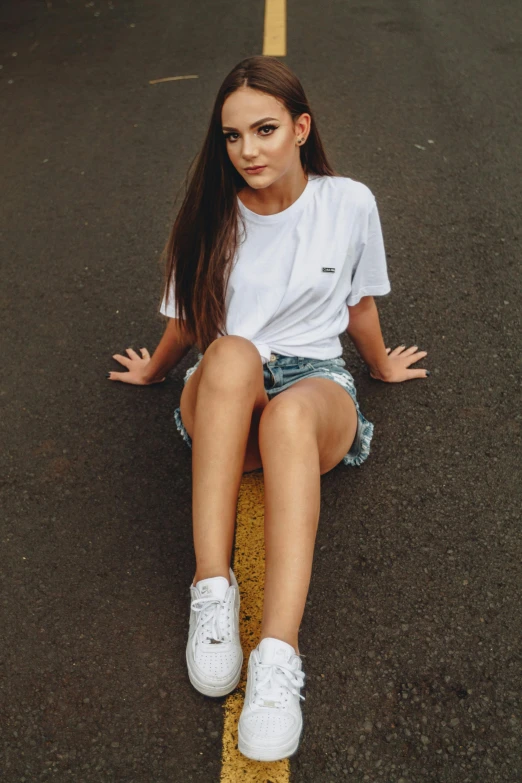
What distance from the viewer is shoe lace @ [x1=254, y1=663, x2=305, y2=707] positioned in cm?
202

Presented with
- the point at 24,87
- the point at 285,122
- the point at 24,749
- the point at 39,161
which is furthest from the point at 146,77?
the point at 24,749

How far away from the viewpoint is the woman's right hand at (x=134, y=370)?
11.1 feet

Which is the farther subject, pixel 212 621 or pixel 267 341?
pixel 267 341

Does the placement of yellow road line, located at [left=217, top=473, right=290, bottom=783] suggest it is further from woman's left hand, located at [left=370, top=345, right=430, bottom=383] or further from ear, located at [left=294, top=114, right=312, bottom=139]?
ear, located at [left=294, top=114, right=312, bottom=139]

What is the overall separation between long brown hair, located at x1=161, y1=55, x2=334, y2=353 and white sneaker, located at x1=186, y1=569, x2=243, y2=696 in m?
0.90

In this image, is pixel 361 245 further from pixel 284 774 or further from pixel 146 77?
pixel 146 77

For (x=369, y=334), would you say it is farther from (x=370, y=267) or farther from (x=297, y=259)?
(x=297, y=259)

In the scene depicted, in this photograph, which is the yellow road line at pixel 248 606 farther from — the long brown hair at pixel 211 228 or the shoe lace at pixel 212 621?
the long brown hair at pixel 211 228

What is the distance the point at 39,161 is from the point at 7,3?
466 cm

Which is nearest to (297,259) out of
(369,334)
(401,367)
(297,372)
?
(297,372)

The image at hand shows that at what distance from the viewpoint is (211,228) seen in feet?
8.43

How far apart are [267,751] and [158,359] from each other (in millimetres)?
1653

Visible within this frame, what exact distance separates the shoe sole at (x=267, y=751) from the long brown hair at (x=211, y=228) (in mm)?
1321

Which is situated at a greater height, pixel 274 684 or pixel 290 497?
pixel 290 497
